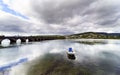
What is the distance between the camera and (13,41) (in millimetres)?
98250

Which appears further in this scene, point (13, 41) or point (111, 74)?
point (13, 41)

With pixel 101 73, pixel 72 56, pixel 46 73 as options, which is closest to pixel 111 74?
pixel 101 73

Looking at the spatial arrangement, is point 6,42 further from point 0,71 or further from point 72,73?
point 72,73

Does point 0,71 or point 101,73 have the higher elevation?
point 0,71

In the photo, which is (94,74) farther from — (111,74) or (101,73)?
(111,74)

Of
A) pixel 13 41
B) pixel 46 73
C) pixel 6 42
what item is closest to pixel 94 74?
pixel 46 73

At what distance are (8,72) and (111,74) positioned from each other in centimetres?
1887

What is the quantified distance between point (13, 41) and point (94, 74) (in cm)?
9642

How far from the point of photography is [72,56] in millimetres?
31531

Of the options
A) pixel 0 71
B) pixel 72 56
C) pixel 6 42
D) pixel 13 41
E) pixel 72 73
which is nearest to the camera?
pixel 0 71

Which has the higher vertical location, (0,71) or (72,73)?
(0,71)

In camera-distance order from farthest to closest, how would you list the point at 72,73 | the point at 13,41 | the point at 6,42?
1. the point at 13,41
2. the point at 6,42
3. the point at 72,73

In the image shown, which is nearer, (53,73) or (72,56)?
(53,73)

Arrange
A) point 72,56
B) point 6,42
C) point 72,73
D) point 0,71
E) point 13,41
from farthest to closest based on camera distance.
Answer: point 13,41, point 6,42, point 72,56, point 72,73, point 0,71
